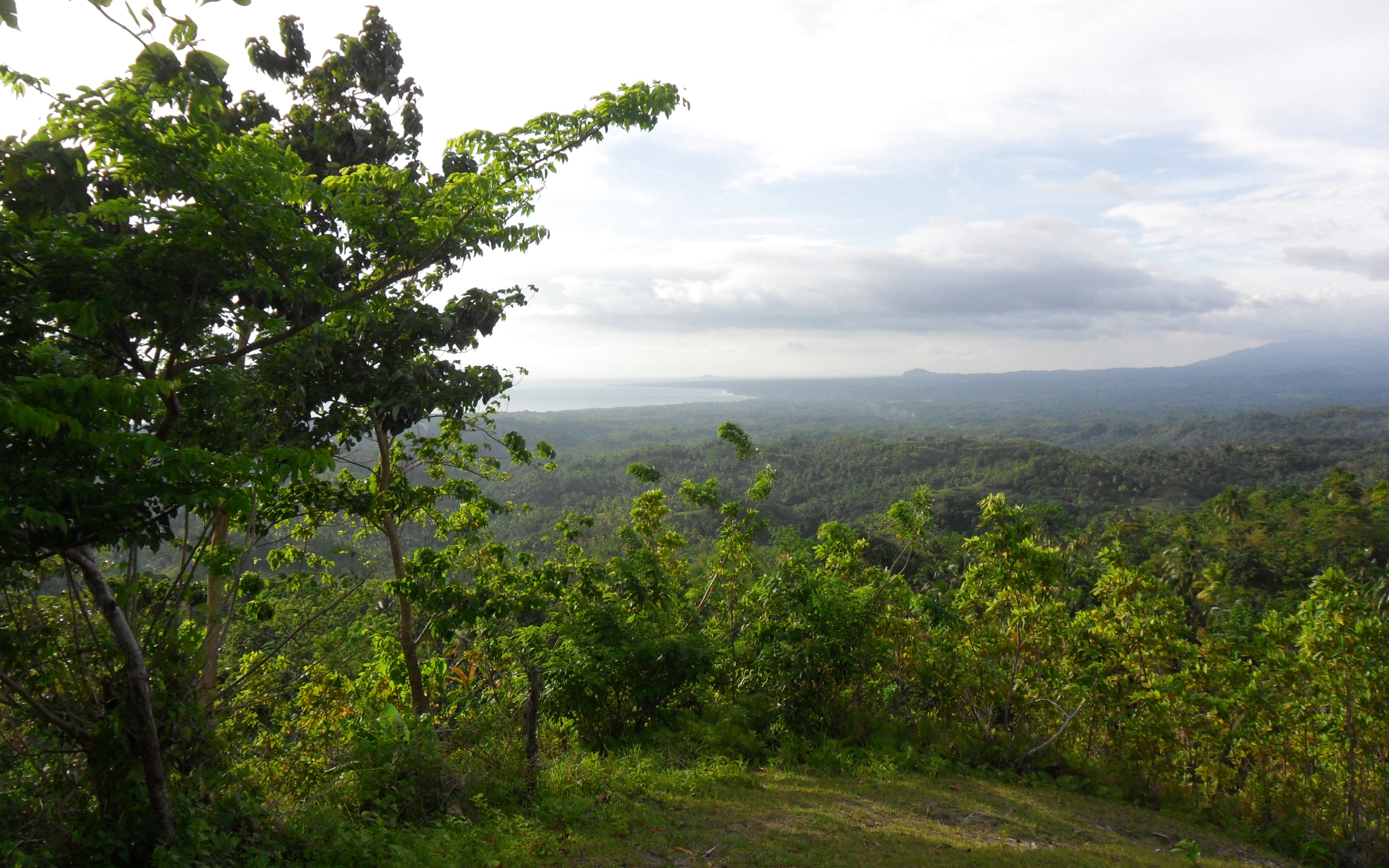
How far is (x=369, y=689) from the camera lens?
6535 mm

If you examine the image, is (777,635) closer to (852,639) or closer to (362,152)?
(852,639)

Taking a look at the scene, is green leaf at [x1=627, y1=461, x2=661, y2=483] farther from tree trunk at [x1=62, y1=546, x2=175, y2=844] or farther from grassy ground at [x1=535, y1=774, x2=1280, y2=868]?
tree trunk at [x1=62, y1=546, x2=175, y2=844]

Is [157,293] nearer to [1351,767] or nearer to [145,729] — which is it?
[145,729]

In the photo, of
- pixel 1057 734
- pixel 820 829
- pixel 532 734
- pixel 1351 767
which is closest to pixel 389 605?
pixel 532 734

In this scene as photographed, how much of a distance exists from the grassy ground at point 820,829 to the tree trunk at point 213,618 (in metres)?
1.44

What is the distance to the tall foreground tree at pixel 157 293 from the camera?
2.04m

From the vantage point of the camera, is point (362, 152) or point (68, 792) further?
point (362, 152)

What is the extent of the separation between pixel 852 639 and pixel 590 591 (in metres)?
2.68

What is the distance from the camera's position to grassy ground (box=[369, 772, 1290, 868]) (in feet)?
12.9

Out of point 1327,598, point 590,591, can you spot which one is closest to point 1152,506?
point 1327,598

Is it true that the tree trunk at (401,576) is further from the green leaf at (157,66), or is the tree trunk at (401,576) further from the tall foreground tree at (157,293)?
the green leaf at (157,66)

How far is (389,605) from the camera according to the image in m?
8.95

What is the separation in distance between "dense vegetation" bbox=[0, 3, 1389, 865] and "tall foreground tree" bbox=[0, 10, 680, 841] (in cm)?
2

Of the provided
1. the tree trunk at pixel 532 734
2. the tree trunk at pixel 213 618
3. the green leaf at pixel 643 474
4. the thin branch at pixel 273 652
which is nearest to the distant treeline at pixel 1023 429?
the green leaf at pixel 643 474
